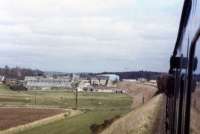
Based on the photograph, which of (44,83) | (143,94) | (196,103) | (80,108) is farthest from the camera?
(44,83)

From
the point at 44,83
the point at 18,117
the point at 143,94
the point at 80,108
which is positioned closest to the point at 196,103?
the point at 18,117

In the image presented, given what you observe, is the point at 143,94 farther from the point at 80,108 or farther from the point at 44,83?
the point at 44,83

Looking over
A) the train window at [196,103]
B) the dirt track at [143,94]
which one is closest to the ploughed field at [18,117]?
the dirt track at [143,94]

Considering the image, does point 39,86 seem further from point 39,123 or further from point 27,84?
point 39,123

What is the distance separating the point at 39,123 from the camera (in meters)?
49.9

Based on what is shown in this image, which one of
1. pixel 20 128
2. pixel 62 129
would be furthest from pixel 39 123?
pixel 62 129

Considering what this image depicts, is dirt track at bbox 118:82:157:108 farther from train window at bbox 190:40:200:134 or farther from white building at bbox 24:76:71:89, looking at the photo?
white building at bbox 24:76:71:89

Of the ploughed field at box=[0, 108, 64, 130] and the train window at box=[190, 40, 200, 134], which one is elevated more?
the train window at box=[190, 40, 200, 134]

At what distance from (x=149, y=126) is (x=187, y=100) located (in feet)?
60.8

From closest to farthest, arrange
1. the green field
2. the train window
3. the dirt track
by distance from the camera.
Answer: the train window → the green field → the dirt track

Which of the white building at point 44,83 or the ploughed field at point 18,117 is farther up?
the white building at point 44,83

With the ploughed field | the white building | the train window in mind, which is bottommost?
the ploughed field

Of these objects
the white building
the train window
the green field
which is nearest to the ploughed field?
the green field

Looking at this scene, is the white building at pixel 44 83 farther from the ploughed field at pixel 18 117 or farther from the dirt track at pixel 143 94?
the ploughed field at pixel 18 117
